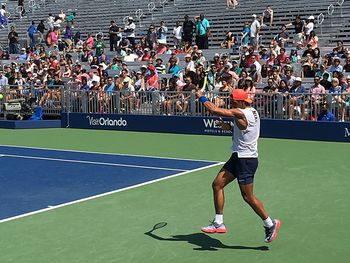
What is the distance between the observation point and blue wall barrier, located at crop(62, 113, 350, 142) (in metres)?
19.7

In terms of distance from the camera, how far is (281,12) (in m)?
31.8

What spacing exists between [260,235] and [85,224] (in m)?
2.55

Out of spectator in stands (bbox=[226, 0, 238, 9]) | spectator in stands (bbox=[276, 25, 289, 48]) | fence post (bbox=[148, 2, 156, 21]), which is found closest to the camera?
spectator in stands (bbox=[276, 25, 289, 48])

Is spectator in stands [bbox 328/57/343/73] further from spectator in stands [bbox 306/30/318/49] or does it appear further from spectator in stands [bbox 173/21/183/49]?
spectator in stands [bbox 173/21/183/49]

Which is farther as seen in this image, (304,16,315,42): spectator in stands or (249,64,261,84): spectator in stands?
(304,16,315,42): spectator in stands

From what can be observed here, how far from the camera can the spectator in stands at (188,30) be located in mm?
30469

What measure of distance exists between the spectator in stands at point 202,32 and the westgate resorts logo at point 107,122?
7.79 meters

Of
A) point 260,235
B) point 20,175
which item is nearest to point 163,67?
point 20,175

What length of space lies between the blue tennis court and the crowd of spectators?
5119 millimetres

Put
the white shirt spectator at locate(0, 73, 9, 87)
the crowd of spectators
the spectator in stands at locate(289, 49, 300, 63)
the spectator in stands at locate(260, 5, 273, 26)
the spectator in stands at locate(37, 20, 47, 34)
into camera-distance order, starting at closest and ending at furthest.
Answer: the crowd of spectators, the spectator in stands at locate(289, 49, 300, 63), the white shirt spectator at locate(0, 73, 9, 87), the spectator in stands at locate(260, 5, 273, 26), the spectator in stands at locate(37, 20, 47, 34)

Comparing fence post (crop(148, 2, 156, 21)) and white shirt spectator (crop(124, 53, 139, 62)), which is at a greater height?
fence post (crop(148, 2, 156, 21))

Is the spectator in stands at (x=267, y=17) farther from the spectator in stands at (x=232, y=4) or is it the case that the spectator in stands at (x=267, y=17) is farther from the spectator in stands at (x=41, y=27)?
the spectator in stands at (x=41, y=27)

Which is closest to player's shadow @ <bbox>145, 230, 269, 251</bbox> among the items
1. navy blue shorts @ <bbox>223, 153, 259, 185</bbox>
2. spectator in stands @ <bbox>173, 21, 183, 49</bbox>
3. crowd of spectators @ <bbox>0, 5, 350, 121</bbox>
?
navy blue shorts @ <bbox>223, 153, 259, 185</bbox>

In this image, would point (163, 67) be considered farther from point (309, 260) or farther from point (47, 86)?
point (309, 260)
